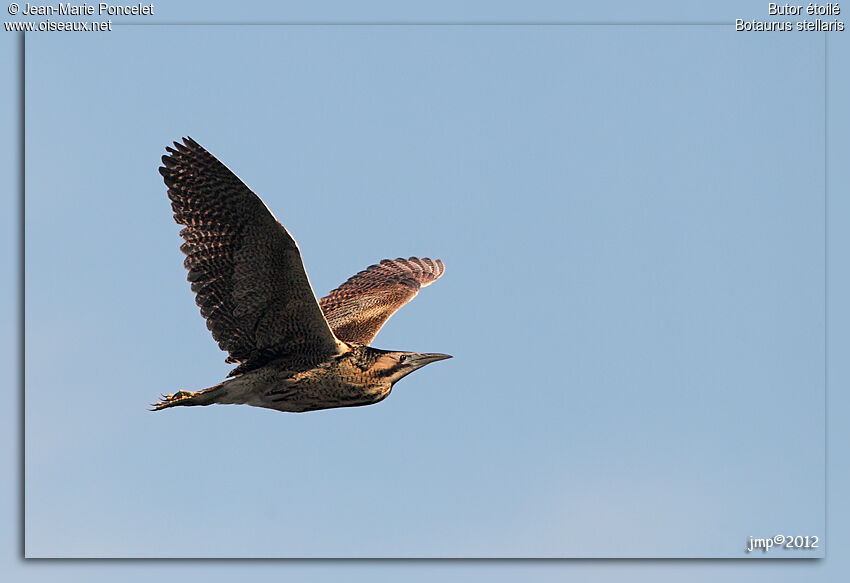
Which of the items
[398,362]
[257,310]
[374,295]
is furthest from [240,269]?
[374,295]

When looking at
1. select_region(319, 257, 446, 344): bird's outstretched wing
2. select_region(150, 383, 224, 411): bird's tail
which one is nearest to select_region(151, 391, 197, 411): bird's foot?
select_region(150, 383, 224, 411): bird's tail

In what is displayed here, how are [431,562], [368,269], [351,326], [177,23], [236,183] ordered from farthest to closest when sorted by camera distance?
[368,269]
[351,326]
[177,23]
[431,562]
[236,183]

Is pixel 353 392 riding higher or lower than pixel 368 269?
lower

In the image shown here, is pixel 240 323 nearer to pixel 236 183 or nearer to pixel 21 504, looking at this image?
pixel 236 183

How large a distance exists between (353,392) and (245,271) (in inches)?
63.8

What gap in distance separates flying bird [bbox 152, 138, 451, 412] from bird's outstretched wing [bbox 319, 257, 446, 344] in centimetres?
193

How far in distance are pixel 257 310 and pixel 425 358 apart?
5.77ft

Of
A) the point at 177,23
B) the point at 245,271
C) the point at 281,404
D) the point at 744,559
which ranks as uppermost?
the point at 177,23

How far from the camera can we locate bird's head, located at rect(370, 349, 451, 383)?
13.9m

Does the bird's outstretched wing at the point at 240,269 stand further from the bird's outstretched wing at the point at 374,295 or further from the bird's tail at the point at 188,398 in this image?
the bird's outstretched wing at the point at 374,295

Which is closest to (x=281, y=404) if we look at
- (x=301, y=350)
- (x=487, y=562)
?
(x=301, y=350)

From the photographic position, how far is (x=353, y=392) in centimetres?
1388

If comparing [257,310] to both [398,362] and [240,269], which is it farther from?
[398,362]

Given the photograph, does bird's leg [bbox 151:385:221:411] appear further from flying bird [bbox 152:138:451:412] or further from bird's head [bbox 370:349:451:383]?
bird's head [bbox 370:349:451:383]
